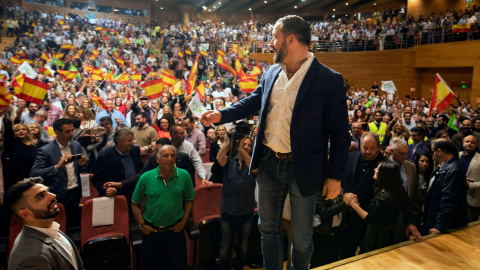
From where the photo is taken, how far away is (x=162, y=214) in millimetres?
3580

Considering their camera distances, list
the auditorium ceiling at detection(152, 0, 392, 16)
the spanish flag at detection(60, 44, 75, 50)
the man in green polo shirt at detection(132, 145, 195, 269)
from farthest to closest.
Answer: the auditorium ceiling at detection(152, 0, 392, 16)
the spanish flag at detection(60, 44, 75, 50)
the man in green polo shirt at detection(132, 145, 195, 269)

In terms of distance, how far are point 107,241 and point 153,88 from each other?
5078mm

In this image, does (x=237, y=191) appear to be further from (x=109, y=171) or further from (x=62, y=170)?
(x=62, y=170)

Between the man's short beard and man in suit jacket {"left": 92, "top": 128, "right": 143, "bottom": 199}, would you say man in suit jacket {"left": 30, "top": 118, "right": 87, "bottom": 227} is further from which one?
the man's short beard

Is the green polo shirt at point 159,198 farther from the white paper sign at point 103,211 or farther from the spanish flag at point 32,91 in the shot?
the spanish flag at point 32,91

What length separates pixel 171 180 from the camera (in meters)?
3.70

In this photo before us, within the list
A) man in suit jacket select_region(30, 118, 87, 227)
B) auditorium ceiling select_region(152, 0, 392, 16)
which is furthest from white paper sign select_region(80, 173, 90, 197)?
auditorium ceiling select_region(152, 0, 392, 16)

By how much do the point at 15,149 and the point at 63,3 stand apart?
24601mm

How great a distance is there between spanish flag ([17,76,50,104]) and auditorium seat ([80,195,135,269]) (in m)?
3.42

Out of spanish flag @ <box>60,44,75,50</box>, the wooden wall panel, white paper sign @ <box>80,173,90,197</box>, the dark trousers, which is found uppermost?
the wooden wall panel

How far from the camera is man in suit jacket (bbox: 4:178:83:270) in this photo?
6.66 feet

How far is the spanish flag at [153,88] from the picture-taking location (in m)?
7.97

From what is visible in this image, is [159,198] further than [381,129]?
No

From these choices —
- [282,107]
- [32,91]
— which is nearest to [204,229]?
[282,107]
